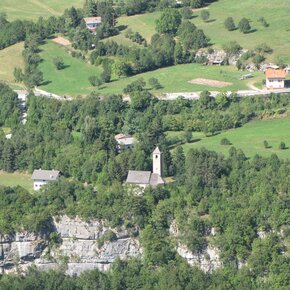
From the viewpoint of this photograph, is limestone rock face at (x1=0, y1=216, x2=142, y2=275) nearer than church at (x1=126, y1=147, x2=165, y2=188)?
Yes

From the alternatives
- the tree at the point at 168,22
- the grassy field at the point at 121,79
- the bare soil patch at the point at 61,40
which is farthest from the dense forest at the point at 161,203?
the bare soil patch at the point at 61,40

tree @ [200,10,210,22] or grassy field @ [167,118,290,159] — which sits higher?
grassy field @ [167,118,290,159]

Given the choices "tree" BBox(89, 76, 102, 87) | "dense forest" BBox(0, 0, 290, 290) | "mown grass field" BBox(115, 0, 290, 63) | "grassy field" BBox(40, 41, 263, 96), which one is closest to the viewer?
"dense forest" BBox(0, 0, 290, 290)

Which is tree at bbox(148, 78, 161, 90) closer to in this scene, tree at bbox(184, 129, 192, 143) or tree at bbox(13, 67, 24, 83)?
tree at bbox(184, 129, 192, 143)

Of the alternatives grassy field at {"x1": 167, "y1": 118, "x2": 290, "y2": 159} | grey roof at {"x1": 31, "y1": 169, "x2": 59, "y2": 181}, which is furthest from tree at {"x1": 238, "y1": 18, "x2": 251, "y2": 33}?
grey roof at {"x1": 31, "y1": 169, "x2": 59, "y2": 181}

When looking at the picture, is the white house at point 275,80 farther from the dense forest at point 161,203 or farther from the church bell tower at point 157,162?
the church bell tower at point 157,162

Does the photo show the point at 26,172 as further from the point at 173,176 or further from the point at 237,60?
the point at 237,60

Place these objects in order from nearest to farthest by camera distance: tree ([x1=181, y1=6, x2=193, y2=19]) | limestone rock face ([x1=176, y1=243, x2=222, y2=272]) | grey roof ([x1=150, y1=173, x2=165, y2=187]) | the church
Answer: limestone rock face ([x1=176, y1=243, x2=222, y2=272]) → grey roof ([x1=150, y1=173, x2=165, y2=187]) → the church → tree ([x1=181, y1=6, x2=193, y2=19])

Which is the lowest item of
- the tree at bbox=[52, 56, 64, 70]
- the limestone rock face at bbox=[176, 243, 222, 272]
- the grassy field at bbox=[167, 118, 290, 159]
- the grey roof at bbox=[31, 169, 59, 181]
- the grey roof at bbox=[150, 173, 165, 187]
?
the tree at bbox=[52, 56, 64, 70]
